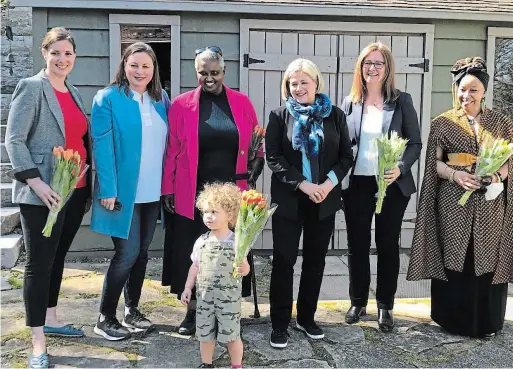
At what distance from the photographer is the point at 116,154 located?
3.09 m

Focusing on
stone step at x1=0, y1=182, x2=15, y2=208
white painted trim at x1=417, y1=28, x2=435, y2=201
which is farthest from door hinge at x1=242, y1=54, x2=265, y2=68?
stone step at x1=0, y1=182, x2=15, y2=208

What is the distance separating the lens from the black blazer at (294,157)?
3.11 metres

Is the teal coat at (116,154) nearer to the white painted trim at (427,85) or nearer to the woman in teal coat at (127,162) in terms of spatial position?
the woman in teal coat at (127,162)

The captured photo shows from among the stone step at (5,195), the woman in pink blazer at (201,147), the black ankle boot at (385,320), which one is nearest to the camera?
the woman in pink blazer at (201,147)

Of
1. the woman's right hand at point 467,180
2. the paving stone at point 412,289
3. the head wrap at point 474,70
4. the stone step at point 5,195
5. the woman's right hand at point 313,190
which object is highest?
the head wrap at point 474,70

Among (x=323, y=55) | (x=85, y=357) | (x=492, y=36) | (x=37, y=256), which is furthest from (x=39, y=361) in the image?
(x=492, y=36)

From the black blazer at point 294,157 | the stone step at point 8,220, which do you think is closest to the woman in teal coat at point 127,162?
the black blazer at point 294,157

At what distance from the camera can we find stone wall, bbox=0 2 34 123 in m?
8.23

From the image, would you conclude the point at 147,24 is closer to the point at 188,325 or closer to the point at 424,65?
the point at 424,65

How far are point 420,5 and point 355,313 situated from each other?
123 inches

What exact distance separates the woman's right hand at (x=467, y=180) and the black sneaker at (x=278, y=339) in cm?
Answer: 136

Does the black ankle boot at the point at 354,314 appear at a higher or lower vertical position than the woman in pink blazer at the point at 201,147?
lower

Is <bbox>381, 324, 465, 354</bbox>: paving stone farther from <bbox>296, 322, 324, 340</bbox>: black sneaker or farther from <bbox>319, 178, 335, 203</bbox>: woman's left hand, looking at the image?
<bbox>319, 178, 335, 203</bbox>: woman's left hand

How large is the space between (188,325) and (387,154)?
157 cm
